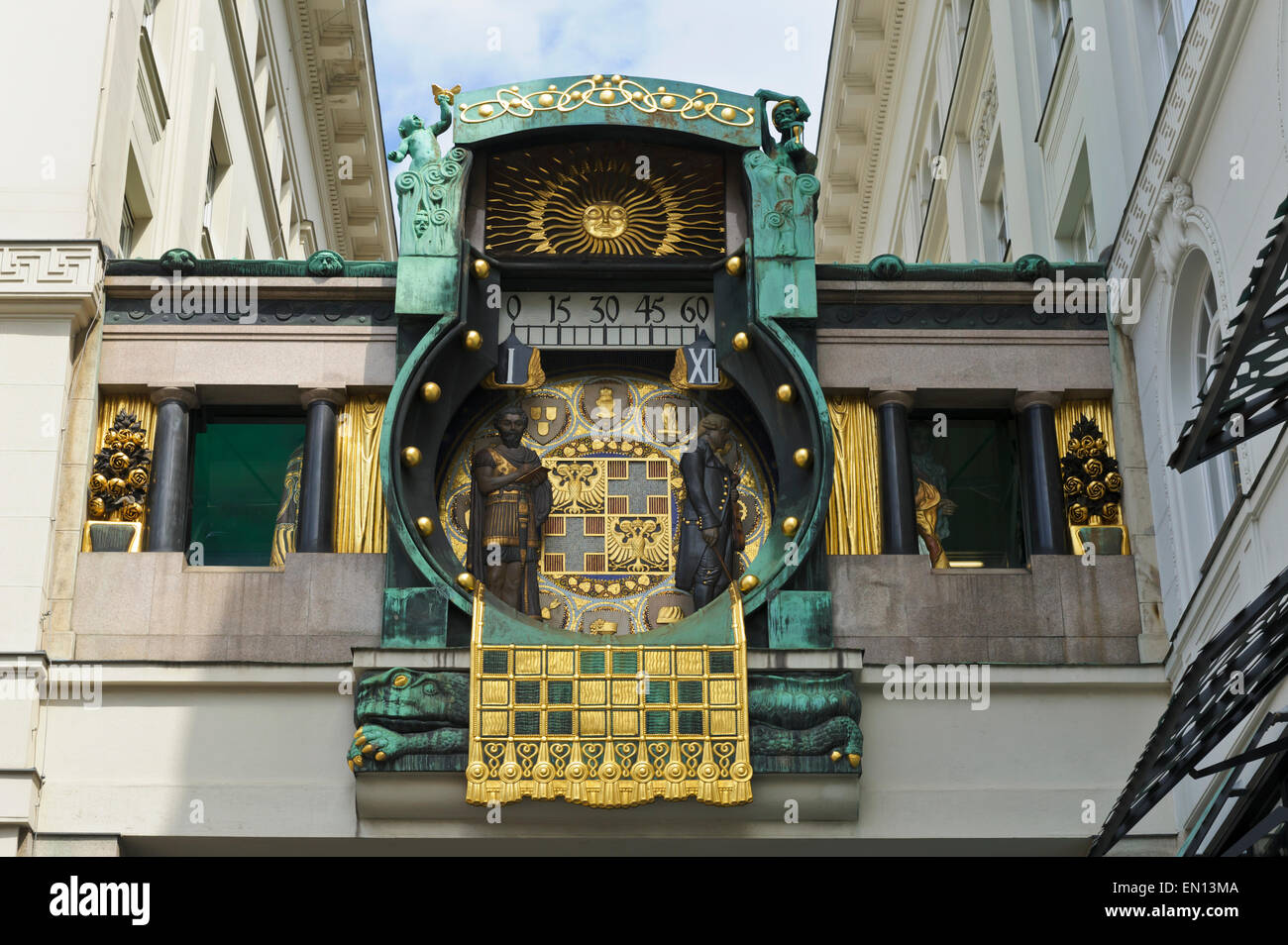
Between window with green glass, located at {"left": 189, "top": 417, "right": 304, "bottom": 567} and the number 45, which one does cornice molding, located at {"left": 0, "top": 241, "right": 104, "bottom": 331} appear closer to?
window with green glass, located at {"left": 189, "top": 417, "right": 304, "bottom": 567}

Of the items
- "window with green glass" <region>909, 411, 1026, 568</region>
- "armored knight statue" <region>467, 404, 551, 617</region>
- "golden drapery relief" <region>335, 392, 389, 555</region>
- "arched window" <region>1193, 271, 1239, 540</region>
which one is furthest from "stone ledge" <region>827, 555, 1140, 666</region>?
"golden drapery relief" <region>335, 392, 389, 555</region>

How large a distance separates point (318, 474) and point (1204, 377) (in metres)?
6.82

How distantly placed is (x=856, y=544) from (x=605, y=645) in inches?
91.9

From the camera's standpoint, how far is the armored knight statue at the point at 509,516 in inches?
627

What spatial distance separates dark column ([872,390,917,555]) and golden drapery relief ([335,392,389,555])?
156 inches

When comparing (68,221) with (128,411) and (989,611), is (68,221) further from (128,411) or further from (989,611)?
(989,611)

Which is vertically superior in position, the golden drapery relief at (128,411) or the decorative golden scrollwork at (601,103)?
the decorative golden scrollwork at (601,103)

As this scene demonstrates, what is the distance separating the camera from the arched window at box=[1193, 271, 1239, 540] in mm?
14406

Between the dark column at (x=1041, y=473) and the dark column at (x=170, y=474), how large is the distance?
6.74 meters

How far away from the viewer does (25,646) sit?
1491cm

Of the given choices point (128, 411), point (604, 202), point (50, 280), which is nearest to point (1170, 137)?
point (604, 202)

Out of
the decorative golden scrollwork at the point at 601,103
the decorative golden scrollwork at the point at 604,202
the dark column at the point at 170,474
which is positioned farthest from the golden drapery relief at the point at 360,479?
the decorative golden scrollwork at the point at 601,103

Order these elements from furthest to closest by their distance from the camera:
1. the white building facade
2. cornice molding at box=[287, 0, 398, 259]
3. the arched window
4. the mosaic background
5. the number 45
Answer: cornice molding at box=[287, 0, 398, 259]
the number 45
the mosaic background
the white building facade
the arched window

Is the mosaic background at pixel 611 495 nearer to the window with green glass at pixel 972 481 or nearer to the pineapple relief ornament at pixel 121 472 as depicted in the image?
the window with green glass at pixel 972 481
